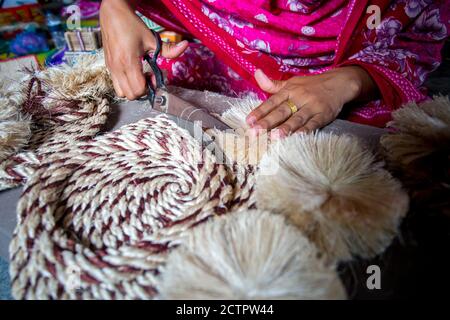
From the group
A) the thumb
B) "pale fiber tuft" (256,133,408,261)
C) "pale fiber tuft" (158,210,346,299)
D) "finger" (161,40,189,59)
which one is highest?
"finger" (161,40,189,59)

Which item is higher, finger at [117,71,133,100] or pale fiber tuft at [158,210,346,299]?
finger at [117,71,133,100]

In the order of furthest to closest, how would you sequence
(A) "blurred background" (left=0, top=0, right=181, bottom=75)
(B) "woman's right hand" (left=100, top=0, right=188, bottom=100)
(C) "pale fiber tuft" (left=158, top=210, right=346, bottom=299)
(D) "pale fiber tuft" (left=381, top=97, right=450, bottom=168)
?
(A) "blurred background" (left=0, top=0, right=181, bottom=75) < (B) "woman's right hand" (left=100, top=0, right=188, bottom=100) < (D) "pale fiber tuft" (left=381, top=97, right=450, bottom=168) < (C) "pale fiber tuft" (left=158, top=210, right=346, bottom=299)

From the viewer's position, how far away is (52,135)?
56 centimetres

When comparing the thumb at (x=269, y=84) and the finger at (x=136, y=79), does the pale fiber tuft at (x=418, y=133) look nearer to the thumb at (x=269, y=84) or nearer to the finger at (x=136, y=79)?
the thumb at (x=269, y=84)

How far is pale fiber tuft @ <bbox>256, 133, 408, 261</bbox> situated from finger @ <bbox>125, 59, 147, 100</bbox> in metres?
0.33

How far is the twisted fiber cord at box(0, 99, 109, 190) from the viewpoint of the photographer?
18.3 inches

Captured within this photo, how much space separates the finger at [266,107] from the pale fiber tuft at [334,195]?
0.40ft

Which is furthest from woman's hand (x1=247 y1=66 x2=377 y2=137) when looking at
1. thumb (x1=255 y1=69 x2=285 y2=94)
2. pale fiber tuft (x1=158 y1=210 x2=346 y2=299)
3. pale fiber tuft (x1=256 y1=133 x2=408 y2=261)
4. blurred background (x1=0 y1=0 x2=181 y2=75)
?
blurred background (x1=0 y1=0 x2=181 y2=75)

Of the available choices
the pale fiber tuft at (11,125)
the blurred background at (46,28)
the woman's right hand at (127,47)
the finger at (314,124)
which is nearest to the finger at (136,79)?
the woman's right hand at (127,47)

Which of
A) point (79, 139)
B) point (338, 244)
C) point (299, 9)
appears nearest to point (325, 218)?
point (338, 244)

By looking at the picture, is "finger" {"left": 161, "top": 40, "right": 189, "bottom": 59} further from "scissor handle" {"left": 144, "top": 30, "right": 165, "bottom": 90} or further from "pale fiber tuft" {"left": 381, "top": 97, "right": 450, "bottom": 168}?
"pale fiber tuft" {"left": 381, "top": 97, "right": 450, "bottom": 168}

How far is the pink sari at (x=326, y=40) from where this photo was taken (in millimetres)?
636
